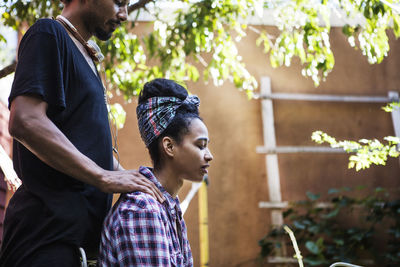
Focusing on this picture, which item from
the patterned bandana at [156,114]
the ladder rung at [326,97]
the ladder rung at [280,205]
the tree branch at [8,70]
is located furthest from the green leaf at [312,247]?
the patterned bandana at [156,114]

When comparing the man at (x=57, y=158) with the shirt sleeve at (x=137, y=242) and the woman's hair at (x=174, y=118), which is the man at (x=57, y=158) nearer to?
the shirt sleeve at (x=137, y=242)

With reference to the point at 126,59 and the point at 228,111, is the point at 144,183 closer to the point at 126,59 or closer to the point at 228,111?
the point at 126,59

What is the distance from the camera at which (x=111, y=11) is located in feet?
5.16

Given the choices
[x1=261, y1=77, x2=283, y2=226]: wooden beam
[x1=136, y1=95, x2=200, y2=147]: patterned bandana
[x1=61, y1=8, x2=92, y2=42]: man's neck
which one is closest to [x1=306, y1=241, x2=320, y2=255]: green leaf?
[x1=261, y1=77, x2=283, y2=226]: wooden beam

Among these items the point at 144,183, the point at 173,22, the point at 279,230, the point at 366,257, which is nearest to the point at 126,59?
the point at 173,22

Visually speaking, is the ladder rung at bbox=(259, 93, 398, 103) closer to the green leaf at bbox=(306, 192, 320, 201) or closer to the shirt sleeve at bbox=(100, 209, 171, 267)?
the green leaf at bbox=(306, 192, 320, 201)

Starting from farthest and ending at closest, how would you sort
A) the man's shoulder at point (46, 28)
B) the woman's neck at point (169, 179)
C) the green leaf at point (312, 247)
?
the green leaf at point (312, 247) < the woman's neck at point (169, 179) < the man's shoulder at point (46, 28)

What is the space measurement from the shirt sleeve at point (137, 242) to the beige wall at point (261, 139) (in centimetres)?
384

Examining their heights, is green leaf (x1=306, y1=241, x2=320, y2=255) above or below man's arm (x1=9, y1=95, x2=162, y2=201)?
below

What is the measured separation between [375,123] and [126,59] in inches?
121

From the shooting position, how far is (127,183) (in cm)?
140

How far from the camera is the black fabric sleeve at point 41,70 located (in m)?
1.30

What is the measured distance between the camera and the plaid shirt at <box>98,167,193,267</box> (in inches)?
53.0

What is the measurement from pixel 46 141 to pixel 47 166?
109 millimetres
